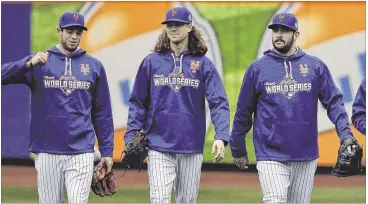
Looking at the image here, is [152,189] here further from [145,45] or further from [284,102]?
[145,45]

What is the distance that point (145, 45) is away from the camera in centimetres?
1616

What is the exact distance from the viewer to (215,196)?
1348 cm

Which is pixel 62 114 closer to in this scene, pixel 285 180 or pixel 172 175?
pixel 172 175

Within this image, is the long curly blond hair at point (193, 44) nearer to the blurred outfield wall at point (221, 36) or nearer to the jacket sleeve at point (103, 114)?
the jacket sleeve at point (103, 114)

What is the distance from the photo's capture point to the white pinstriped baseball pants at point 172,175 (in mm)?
8352

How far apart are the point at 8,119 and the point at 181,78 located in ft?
28.7

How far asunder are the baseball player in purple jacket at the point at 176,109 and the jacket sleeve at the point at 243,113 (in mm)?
112

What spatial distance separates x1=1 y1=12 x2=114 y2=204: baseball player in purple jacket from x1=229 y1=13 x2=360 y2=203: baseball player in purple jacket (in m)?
1.26

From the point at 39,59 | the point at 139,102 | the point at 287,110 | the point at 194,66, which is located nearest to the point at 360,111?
the point at 287,110

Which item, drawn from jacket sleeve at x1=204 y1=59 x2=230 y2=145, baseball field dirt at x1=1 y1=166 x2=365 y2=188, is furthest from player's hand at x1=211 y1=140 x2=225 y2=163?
baseball field dirt at x1=1 y1=166 x2=365 y2=188

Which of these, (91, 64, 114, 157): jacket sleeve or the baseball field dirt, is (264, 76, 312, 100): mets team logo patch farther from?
the baseball field dirt

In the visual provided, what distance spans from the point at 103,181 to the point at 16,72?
1.27 metres

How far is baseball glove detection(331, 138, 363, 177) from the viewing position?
823cm

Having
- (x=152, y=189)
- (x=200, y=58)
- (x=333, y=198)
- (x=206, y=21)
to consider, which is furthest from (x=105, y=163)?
(x=206, y=21)
